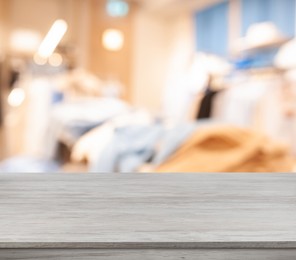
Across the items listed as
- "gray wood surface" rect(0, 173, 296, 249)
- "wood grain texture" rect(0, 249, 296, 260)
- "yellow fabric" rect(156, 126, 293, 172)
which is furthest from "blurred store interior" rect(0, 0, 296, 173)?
"wood grain texture" rect(0, 249, 296, 260)

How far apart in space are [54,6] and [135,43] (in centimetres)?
94

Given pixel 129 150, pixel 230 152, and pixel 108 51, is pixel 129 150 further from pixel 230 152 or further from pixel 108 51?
pixel 108 51

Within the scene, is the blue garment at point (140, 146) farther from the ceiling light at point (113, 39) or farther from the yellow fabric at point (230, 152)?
the ceiling light at point (113, 39)

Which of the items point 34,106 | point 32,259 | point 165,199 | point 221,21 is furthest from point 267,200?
point 221,21

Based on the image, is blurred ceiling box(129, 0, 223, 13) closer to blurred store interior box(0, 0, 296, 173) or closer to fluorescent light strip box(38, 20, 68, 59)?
blurred store interior box(0, 0, 296, 173)

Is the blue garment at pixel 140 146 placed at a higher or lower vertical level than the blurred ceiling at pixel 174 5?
lower

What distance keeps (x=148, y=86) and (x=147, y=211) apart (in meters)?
4.70

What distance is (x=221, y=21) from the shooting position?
13.6 feet

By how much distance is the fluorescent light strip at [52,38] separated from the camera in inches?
165

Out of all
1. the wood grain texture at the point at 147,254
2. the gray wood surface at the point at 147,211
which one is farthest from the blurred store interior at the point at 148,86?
the wood grain texture at the point at 147,254

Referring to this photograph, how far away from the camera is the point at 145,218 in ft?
1.06

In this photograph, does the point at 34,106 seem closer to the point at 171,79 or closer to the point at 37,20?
the point at 37,20

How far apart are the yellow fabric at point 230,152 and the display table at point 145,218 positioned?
2.14 feet

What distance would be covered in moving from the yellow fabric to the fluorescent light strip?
317 centimetres
